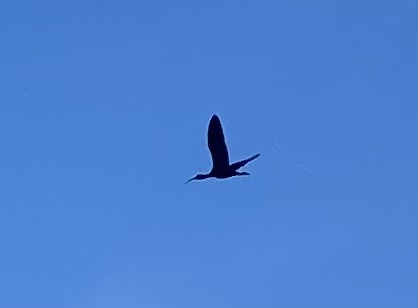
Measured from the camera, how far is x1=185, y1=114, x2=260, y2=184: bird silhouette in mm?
31422

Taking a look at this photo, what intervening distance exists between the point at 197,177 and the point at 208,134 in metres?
2.14

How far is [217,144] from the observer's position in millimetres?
31656

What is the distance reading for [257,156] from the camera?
1235 inches

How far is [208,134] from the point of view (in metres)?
31.5

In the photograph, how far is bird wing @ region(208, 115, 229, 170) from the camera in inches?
1236

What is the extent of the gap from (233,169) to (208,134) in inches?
49.2

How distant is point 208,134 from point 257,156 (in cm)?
133

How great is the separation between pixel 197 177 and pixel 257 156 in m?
2.51

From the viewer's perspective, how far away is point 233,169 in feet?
105

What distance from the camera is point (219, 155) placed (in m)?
31.9

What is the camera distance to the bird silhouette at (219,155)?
31422 millimetres

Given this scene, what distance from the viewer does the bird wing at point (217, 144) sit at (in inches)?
1236

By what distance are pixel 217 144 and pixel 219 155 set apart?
1.13 feet
